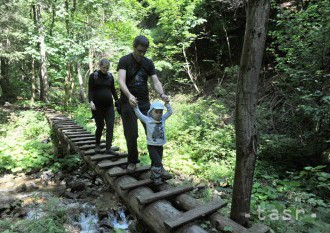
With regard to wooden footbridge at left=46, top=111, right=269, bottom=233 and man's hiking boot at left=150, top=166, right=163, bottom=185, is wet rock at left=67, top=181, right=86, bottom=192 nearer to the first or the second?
wooden footbridge at left=46, top=111, right=269, bottom=233

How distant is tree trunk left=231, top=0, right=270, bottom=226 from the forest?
1 centimetres

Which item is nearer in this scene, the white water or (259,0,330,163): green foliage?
the white water

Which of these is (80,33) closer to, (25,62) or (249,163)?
(25,62)

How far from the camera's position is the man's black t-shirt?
4.05 m

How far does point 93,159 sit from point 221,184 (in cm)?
308

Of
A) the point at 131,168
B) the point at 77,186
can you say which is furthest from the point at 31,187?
the point at 131,168

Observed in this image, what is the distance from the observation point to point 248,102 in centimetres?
293

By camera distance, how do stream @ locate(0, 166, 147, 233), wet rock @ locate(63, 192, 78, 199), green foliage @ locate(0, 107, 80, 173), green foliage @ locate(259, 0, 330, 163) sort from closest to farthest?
stream @ locate(0, 166, 147, 233) < wet rock @ locate(63, 192, 78, 199) < green foliage @ locate(259, 0, 330, 163) < green foliage @ locate(0, 107, 80, 173)

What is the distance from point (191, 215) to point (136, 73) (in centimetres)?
232

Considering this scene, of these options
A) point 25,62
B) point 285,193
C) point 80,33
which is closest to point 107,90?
point 285,193

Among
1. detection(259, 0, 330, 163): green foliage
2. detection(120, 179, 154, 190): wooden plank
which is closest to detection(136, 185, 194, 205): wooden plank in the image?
detection(120, 179, 154, 190): wooden plank

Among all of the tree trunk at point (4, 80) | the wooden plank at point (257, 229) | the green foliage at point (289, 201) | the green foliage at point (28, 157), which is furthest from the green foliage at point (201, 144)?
the tree trunk at point (4, 80)

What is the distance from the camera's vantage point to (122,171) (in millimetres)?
4672

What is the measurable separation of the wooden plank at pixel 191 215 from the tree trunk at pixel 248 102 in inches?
11.6
